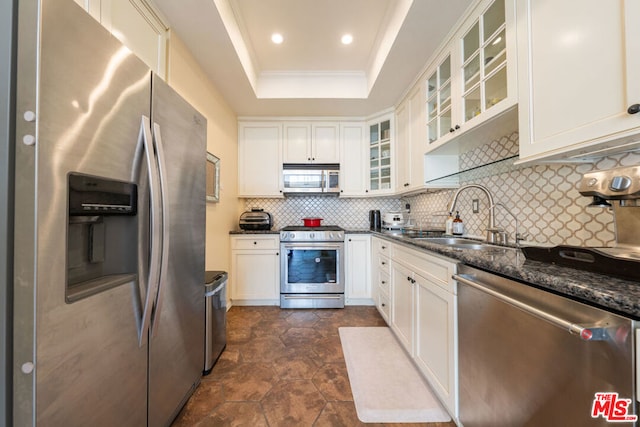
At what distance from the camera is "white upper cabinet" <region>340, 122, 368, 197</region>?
10.5 feet

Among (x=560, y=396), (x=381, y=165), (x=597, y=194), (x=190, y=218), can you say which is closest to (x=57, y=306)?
(x=190, y=218)

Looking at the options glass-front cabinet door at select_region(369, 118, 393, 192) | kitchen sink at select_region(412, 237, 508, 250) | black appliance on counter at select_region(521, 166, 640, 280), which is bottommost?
kitchen sink at select_region(412, 237, 508, 250)

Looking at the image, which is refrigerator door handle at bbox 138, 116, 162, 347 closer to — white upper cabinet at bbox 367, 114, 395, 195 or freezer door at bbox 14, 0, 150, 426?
freezer door at bbox 14, 0, 150, 426

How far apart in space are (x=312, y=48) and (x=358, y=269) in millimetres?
2545

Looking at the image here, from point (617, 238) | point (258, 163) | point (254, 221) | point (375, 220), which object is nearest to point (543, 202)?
point (617, 238)

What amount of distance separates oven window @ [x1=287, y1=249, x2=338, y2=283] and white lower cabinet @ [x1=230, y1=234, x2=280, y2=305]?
0.20m

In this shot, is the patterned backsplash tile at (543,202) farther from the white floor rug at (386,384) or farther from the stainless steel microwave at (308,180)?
the stainless steel microwave at (308,180)

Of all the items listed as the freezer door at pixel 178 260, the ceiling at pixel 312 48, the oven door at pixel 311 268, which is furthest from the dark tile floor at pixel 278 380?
the ceiling at pixel 312 48

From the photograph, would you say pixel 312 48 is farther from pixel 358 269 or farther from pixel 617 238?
pixel 617 238

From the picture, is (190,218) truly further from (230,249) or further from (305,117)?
(305,117)

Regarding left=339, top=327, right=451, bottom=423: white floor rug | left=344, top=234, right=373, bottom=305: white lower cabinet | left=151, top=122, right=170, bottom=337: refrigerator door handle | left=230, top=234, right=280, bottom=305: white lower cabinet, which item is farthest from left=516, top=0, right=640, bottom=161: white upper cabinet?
left=230, top=234, right=280, bottom=305: white lower cabinet

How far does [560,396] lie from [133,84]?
179 centimetres

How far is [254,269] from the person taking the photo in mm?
2881

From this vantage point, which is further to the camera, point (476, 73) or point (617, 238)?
point (476, 73)
